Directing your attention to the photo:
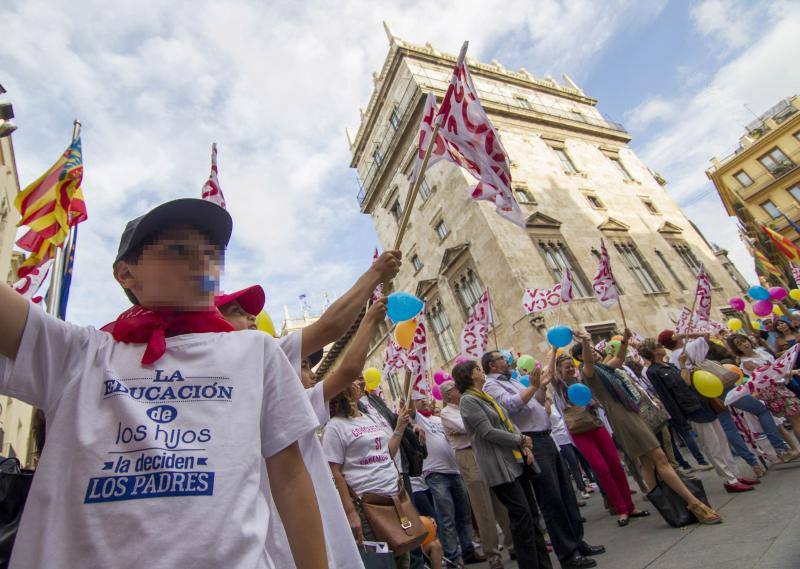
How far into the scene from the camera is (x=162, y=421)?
111 cm

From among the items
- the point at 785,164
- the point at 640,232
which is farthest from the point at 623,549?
the point at 785,164

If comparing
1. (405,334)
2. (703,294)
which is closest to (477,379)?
(405,334)

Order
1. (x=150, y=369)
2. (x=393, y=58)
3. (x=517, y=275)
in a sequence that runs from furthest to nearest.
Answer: (x=393, y=58) → (x=517, y=275) → (x=150, y=369)

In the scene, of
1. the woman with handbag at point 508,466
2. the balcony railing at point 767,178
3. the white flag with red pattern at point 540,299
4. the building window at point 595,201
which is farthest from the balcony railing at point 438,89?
the balcony railing at point 767,178

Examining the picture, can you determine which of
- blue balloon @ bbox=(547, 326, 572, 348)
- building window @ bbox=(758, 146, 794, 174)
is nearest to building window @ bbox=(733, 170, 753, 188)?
building window @ bbox=(758, 146, 794, 174)

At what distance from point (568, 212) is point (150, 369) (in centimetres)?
2004

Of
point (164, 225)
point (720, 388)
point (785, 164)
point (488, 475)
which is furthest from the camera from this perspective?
point (785, 164)

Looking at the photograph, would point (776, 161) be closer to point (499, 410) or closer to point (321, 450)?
point (499, 410)

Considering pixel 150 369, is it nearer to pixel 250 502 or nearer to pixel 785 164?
pixel 250 502

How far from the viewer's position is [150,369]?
120cm

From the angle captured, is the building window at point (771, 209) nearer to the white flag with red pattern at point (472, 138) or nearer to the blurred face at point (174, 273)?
the white flag with red pattern at point (472, 138)

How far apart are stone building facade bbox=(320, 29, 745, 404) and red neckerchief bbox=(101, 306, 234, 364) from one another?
13.9m

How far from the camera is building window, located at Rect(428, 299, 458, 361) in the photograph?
18.9m

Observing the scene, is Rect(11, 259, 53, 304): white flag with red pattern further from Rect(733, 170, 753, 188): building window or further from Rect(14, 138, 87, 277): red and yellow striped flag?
Rect(733, 170, 753, 188): building window
